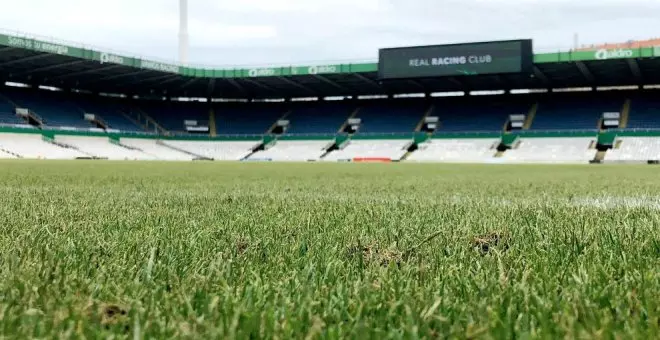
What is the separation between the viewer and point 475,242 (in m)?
2.07

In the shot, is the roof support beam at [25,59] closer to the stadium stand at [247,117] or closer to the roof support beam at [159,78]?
the roof support beam at [159,78]

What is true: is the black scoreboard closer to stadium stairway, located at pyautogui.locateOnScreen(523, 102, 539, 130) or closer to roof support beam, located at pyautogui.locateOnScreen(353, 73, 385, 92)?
roof support beam, located at pyautogui.locateOnScreen(353, 73, 385, 92)

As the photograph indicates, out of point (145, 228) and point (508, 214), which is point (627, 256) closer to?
point (508, 214)

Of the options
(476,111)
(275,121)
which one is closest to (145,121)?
(275,121)

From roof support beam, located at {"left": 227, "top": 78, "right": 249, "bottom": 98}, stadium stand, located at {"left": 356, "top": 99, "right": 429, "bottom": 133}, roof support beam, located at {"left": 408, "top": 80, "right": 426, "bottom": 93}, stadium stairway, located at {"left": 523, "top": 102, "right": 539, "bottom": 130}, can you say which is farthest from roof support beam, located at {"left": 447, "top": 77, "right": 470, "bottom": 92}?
roof support beam, located at {"left": 227, "top": 78, "right": 249, "bottom": 98}

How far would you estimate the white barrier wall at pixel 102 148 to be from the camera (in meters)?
41.2

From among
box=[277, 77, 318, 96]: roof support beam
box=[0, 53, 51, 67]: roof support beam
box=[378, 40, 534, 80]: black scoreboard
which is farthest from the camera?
box=[277, 77, 318, 96]: roof support beam

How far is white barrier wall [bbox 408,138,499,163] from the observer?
39656 mm

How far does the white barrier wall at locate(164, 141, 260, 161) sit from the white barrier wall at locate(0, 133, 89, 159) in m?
10.4

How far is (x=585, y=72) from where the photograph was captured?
3891 cm

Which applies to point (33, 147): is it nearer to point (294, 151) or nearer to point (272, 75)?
point (272, 75)

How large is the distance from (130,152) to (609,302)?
45.0 meters

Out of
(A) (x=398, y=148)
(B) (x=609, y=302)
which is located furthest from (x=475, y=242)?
(A) (x=398, y=148)

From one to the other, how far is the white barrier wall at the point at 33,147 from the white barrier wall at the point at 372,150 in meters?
18.6
